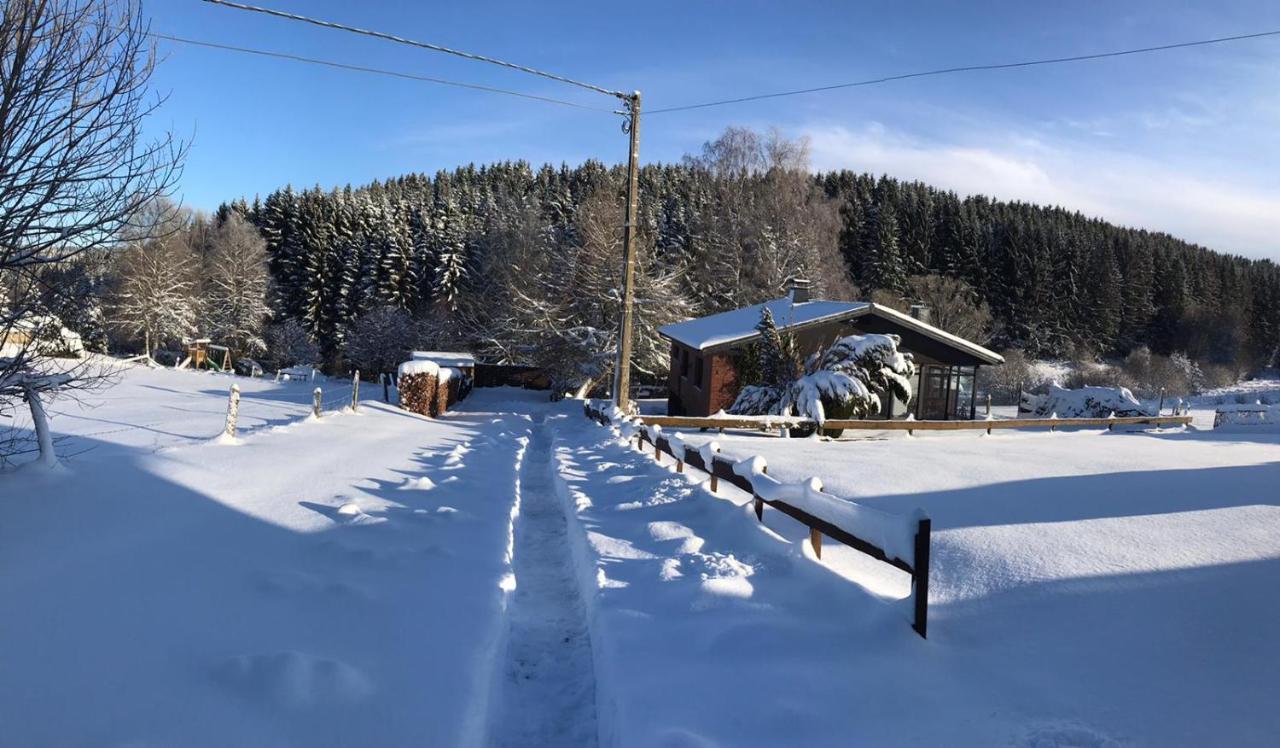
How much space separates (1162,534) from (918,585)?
2.57 meters

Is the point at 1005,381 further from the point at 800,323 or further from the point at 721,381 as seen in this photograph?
the point at 721,381

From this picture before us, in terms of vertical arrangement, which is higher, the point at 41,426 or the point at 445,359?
the point at 445,359

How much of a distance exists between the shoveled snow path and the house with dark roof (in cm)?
1659

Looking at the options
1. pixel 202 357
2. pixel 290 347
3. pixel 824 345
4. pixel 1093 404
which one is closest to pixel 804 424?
pixel 824 345

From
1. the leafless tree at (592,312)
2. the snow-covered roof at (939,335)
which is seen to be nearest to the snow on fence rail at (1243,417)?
the snow-covered roof at (939,335)

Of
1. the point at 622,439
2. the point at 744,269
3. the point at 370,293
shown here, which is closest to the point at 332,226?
the point at 370,293

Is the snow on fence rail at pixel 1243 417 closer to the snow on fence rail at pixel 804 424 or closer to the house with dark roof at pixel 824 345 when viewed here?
the house with dark roof at pixel 824 345

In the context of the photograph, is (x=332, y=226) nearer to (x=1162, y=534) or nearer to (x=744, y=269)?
(x=744, y=269)

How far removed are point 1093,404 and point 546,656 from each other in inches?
1368

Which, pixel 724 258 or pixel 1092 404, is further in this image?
pixel 724 258

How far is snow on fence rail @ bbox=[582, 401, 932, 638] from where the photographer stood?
4117mm

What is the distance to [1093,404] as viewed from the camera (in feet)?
105

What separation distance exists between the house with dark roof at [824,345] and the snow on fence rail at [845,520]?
15.8 meters

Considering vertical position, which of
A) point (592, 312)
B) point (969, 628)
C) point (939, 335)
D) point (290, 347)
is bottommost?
point (969, 628)
